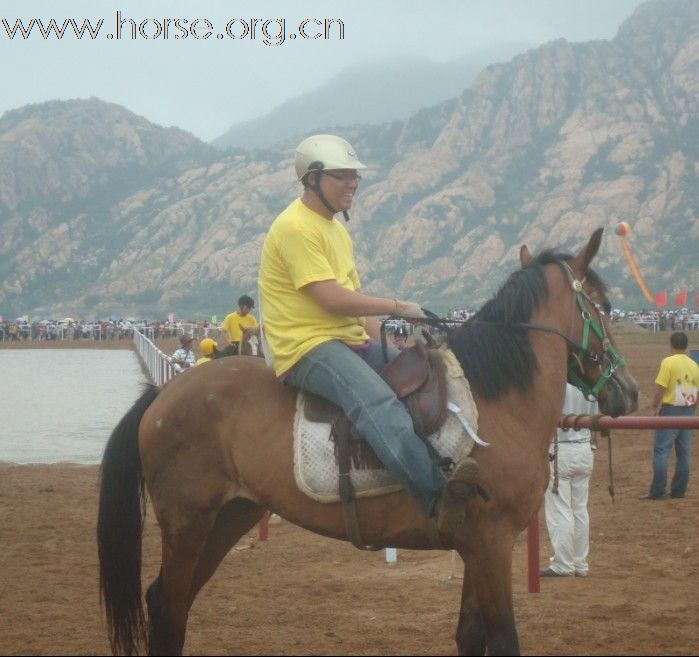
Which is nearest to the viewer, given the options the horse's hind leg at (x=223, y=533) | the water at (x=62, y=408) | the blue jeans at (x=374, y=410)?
the blue jeans at (x=374, y=410)

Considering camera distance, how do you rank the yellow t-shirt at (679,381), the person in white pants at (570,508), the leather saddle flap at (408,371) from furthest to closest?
1. the yellow t-shirt at (679,381)
2. the person in white pants at (570,508)
3. the leather saddle flap at (408,371)

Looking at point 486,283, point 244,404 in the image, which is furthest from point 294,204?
point 486,283

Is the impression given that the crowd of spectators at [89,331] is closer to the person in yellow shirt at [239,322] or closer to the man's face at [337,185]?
the person in yellow shirt at [239,322]

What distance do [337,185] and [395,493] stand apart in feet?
5.24

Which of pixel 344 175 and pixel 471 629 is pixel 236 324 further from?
pixel 471 629

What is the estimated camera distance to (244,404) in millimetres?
5781

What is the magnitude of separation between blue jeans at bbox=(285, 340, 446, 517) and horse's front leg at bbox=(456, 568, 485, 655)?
571 mm

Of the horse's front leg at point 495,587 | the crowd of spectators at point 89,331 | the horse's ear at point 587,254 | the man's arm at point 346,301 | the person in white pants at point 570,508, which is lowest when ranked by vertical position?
the crowd of spectators at point 89,331

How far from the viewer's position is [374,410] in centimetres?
528

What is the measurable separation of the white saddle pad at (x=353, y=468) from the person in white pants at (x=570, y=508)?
4116 millimetres

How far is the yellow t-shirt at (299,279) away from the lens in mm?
5551

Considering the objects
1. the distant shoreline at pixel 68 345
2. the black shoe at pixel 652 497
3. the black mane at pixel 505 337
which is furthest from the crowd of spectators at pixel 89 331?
the black mane at pixel 505 337

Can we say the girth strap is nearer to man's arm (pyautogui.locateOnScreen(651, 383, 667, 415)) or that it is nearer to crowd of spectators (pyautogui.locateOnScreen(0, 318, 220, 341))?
man's arm (pyautogui.locateOnScreen(651, 383, 667, 415))

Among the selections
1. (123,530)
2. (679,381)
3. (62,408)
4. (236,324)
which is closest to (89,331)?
(62,408)
